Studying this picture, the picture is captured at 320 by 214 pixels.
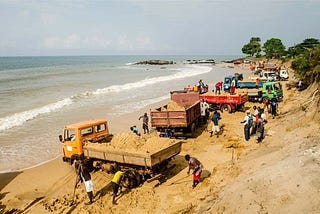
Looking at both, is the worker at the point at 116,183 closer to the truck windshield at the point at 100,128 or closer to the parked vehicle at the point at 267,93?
the truck windshield at the point at 100,128

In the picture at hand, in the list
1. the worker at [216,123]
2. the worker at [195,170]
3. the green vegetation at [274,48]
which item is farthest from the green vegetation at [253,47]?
the worker at [195,170]

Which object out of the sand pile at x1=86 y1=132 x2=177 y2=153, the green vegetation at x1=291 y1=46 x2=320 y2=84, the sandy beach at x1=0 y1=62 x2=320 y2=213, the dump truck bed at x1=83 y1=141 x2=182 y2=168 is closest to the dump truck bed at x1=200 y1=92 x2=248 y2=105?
the sandy beach at x1=0 y1=62 x2=320 y2=213

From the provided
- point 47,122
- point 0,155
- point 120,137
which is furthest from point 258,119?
point 47,122

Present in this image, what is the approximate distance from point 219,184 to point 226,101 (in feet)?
45.2

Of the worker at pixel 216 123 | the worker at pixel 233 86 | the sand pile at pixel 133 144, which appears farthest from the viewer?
the worker at pixel 233 86

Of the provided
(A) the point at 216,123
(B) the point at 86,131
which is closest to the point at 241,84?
(A) the point at 216,123

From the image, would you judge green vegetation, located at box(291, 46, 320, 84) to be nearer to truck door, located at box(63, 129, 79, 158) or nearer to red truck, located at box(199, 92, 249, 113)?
red truck, located at box(199, 92, 249, 113)

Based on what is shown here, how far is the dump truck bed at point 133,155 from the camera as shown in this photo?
11352mm

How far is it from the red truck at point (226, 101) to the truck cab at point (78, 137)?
11529 mm

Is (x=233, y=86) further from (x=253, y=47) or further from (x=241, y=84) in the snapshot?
(x=253, y=47)

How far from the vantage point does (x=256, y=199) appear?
27.3 feet

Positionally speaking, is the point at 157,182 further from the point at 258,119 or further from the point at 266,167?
the point at 258,119

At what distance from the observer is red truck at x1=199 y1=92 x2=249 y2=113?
78.1 ft

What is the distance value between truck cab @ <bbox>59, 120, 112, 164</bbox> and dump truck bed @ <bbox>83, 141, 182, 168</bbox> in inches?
31.2
